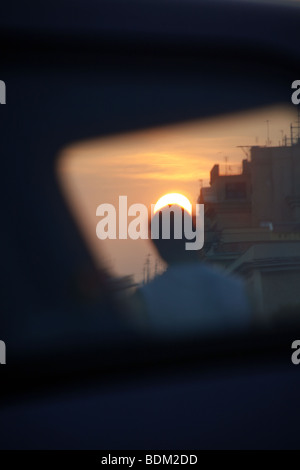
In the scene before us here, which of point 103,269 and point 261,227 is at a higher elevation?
point 261,227

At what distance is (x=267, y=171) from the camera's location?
1727 millimetres

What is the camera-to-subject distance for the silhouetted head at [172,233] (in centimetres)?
166

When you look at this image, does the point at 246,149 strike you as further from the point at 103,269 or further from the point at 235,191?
the point at 103,269

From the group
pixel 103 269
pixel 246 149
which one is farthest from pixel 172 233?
pixel 246 149

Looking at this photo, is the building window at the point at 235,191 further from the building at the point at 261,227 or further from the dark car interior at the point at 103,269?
the dark car interior at the point at 103,269

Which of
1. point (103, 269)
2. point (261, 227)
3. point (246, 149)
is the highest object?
point (246, 149)

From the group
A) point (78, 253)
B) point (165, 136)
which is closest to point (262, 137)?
point (165, 136)

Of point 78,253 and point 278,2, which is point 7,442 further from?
point 278,2

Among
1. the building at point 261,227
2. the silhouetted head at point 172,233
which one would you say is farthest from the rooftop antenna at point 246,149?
the silhouetted head at point 172,233

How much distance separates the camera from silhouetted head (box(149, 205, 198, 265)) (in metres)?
1.66

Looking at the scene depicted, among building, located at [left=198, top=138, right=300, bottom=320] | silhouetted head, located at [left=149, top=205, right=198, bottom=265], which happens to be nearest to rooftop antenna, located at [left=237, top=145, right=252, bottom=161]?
building, located at [left=198, top=138, right=300, bottom=320]

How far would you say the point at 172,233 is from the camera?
1.68m
